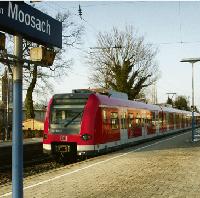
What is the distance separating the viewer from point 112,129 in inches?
763

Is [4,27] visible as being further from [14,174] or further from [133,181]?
[133,181]

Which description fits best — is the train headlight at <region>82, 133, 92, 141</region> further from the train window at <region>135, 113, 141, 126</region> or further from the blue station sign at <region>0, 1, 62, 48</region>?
the blue station sign at <region>0, 1, 62, 48</region>

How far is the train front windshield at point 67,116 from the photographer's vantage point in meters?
17.2

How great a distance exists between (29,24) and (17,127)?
1223 millimetres

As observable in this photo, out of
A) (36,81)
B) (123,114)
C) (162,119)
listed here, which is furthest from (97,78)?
(123,114)

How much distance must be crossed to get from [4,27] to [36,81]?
118 ft

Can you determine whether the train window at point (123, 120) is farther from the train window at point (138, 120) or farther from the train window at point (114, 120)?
the train window at point (138, 120)

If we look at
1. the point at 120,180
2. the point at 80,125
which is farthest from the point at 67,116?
the point at 120,180

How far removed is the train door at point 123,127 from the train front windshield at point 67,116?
4339 mm

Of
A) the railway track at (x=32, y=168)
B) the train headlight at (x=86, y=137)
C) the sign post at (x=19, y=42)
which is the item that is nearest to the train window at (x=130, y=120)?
the railway track at (x=32, y=168)

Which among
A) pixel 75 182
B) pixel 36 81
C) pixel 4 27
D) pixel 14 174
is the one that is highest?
pixel 36 81

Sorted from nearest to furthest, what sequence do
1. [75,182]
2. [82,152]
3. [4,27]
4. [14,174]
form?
[4,27] < [14,174] < [75,182] < [82,152]

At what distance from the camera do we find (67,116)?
17.5 metres

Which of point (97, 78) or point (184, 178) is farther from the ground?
point (97, 78)
